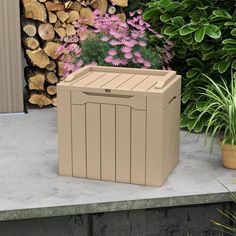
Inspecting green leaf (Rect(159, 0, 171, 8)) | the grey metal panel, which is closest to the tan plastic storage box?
green leaf (Rect(159, 0, 171, 8))

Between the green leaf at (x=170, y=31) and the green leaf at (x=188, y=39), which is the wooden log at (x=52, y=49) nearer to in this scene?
the green leaf at (x=170, y=31)

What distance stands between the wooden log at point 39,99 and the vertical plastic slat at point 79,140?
1.51m

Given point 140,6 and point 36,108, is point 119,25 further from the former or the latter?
point 36,108

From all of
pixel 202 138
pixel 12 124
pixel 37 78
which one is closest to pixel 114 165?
pixel 202 138

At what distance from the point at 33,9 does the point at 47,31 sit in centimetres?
19

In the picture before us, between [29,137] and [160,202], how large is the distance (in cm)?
125

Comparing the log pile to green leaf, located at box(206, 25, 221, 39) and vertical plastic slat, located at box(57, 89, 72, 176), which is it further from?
vertical plastic slat, located at box(57, 89, 72, 176)

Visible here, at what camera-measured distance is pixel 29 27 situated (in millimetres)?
4578

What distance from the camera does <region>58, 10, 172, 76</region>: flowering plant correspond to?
411cm

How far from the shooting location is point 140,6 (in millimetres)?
4824

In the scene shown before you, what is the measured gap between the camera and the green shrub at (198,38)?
12.9ft

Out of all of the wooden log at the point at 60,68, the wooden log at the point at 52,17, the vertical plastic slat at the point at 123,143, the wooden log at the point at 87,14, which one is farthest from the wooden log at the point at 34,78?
the vertical plastic slat at the point at 123,143

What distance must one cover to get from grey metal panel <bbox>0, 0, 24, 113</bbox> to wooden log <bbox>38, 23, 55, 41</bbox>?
0.63ft

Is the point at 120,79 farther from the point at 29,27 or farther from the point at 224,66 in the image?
the point at 29,27
